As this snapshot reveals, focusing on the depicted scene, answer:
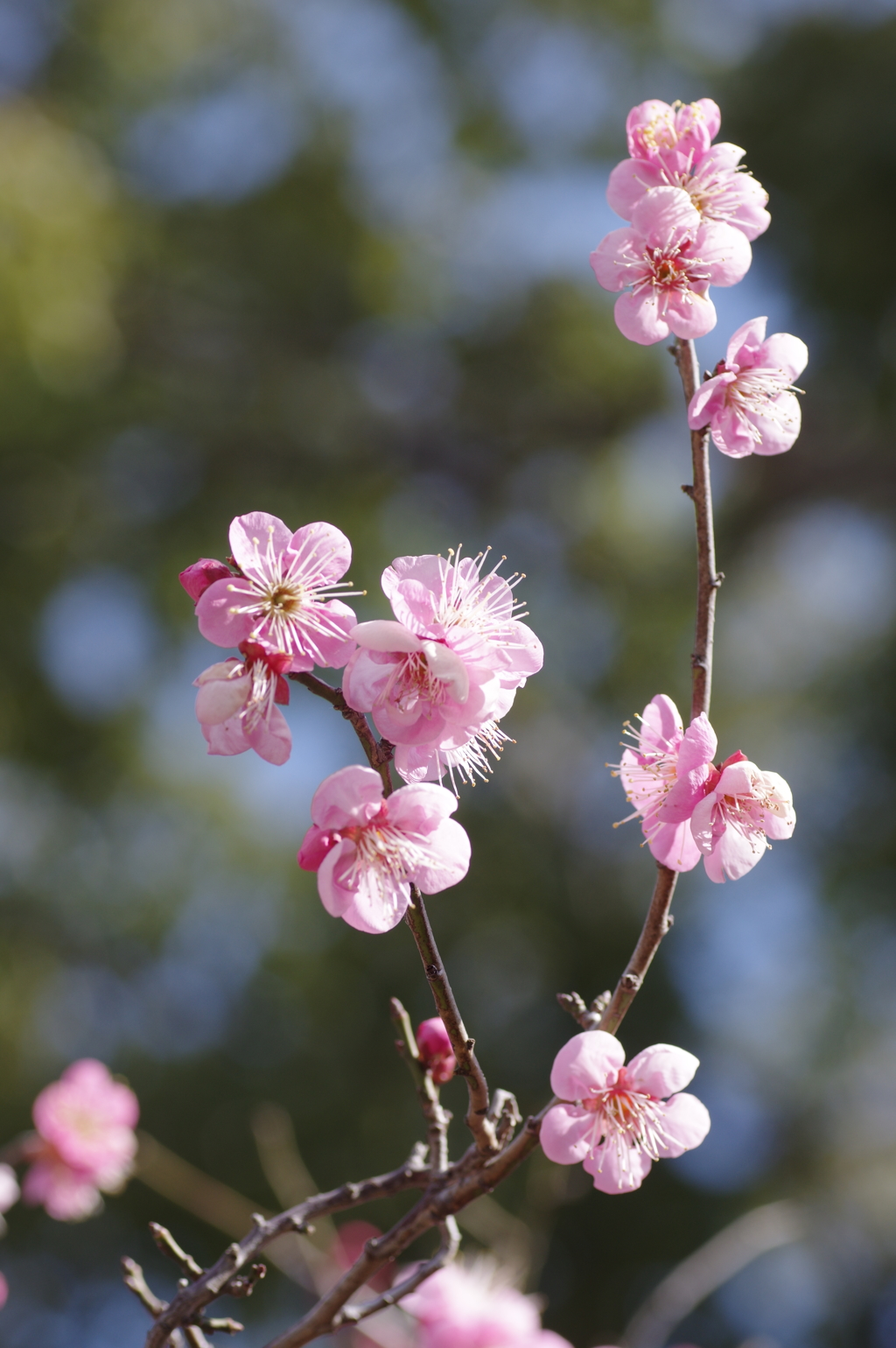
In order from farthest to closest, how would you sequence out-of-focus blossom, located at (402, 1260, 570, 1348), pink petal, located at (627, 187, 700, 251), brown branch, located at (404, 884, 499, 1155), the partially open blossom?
the partially open blossom → out-of-focus blossom, located at (402, 1260, 570, 1348) → pink petal, located at (627, 187, 700, 251) → brown branch, located at (404, 884, 499, 1155)

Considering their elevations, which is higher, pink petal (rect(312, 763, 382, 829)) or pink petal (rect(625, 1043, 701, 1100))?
pink petal (rect(625, 1043, 701, 1100))

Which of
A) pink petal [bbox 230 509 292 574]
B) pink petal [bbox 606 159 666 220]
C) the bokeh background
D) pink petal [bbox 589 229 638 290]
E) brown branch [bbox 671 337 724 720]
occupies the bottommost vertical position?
pink petal [bbox 230 509 292 574]

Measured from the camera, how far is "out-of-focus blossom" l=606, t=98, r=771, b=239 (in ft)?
1.74

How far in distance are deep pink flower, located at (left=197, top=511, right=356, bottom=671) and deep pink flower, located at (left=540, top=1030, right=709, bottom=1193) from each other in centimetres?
18

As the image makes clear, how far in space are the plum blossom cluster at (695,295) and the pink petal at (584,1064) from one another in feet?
0.88

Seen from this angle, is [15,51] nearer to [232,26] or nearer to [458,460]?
[232,26]

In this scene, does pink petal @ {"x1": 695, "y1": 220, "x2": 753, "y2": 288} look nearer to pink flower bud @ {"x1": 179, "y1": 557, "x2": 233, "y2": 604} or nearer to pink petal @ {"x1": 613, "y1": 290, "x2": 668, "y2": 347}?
pink petal @ {"x1": 613, "y1": 290, "x2": 668, "y2": 347}

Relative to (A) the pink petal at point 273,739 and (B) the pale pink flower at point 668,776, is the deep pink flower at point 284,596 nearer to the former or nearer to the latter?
(A) the pink petal at point 273,739

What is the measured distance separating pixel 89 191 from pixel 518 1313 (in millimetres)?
3220

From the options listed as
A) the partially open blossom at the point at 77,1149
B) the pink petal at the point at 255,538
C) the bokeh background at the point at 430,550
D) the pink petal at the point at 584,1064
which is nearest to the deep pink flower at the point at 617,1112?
the pink petal at the point at 584,1064

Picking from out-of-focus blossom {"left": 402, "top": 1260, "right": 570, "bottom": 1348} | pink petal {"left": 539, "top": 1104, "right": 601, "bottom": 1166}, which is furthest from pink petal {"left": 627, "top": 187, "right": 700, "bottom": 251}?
out-of-focus blossom {"left": 402, "top": 1260, "right": 570, "bottom": 1348}

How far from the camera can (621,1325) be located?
2.41 meters

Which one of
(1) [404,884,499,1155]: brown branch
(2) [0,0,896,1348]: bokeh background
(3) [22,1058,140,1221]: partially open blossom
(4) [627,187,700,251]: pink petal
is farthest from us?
(2) [0,0,896,1348]: bokeh background

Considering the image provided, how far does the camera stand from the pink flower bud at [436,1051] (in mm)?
555
